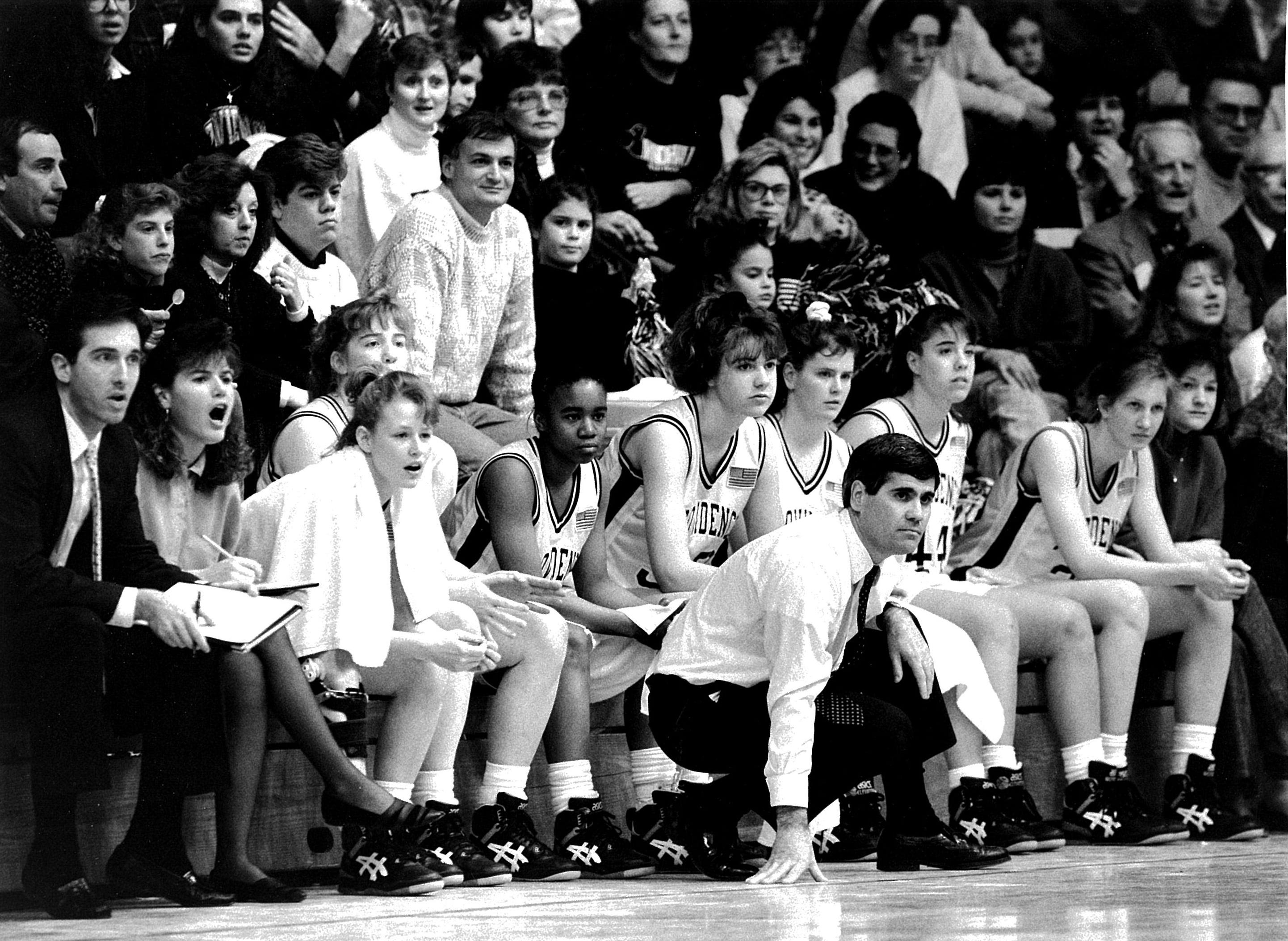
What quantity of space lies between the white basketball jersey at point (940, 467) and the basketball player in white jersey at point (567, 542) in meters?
0.89

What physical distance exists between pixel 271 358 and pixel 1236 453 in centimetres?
340

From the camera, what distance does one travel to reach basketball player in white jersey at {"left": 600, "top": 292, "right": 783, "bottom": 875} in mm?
5316

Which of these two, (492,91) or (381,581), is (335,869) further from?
(492,91)

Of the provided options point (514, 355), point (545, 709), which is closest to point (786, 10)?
point (514, 355)

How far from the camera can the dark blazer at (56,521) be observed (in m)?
4.31

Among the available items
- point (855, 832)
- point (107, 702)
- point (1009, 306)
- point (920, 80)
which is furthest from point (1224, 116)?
point (107, 702)

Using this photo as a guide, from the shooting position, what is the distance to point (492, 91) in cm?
645

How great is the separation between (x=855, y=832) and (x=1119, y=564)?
4.05 feet

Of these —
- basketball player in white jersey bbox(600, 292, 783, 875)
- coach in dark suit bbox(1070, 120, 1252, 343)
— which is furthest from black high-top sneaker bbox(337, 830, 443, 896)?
coach in dark suit bbox(1070, 120, 1252, 343)

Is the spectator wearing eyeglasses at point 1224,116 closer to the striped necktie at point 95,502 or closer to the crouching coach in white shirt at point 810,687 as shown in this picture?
the crouching coach in white shirt at point 810,687

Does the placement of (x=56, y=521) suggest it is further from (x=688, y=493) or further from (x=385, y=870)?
(x=688, y=493)

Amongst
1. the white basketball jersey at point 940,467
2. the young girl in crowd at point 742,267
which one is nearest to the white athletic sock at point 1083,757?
the white basketball jersey at point 940,467

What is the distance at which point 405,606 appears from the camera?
15.9 ft

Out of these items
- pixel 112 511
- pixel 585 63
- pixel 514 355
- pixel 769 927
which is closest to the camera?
pixel 769 927
